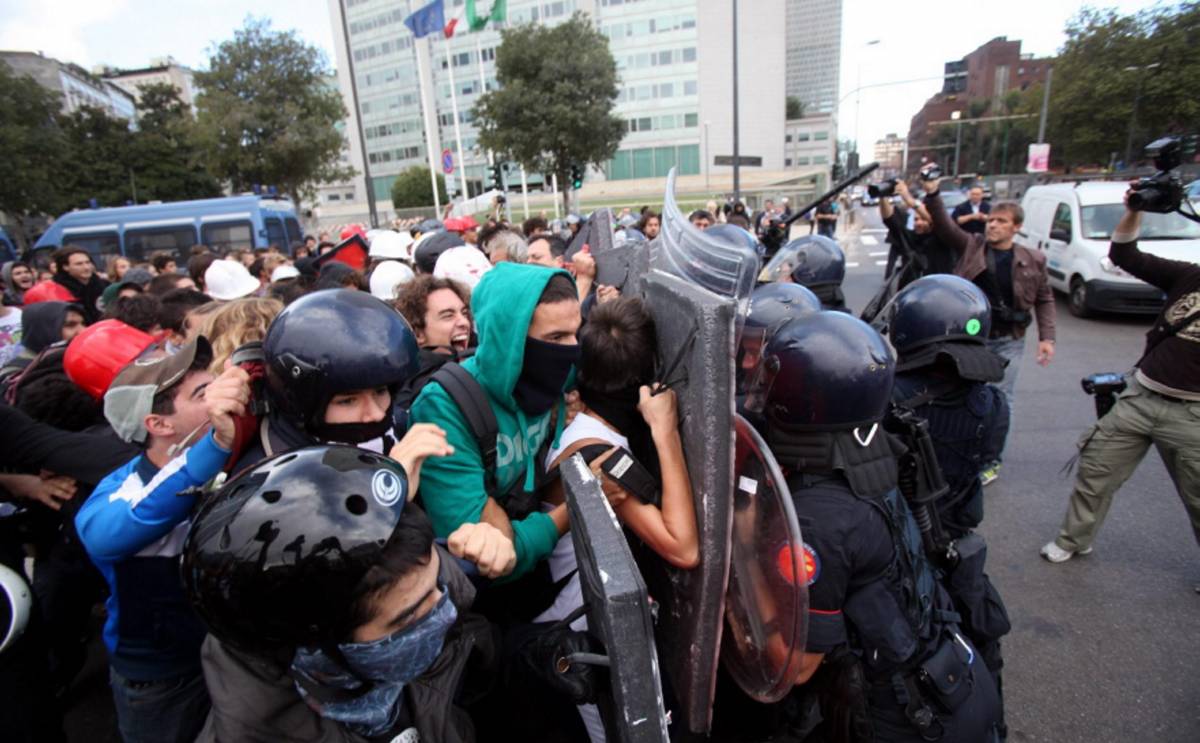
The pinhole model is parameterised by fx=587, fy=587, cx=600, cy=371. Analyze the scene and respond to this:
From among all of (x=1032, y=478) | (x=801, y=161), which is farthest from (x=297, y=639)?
(x=801, y=161)

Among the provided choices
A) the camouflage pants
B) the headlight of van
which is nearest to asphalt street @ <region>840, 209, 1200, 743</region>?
the camouflage pants

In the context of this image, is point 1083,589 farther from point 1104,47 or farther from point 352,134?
point 352,134

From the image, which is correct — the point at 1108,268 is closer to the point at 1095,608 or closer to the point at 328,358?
the point at 1095,608

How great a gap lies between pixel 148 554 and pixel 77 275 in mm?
7148

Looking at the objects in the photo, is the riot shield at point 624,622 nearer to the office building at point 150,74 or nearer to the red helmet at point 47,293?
the red helmet at point 47,293

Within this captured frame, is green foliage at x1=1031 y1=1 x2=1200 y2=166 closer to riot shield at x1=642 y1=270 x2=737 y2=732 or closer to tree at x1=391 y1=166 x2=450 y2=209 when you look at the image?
riot shield at x1=642 y1=270 x2=737 y2=732

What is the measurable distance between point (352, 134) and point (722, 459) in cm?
7433

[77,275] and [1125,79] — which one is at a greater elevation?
[1125,79]

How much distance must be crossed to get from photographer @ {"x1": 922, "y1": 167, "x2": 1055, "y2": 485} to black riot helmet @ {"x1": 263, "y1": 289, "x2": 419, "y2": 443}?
4823 millimetres

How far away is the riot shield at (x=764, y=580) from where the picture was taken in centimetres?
127

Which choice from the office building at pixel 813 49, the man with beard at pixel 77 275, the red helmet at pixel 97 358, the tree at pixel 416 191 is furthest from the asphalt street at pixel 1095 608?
the office building at pixel 813 49

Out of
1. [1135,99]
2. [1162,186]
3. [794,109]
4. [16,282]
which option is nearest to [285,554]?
[1162,186]

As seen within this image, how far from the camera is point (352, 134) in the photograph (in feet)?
213

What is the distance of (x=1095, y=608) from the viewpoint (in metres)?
3.20
